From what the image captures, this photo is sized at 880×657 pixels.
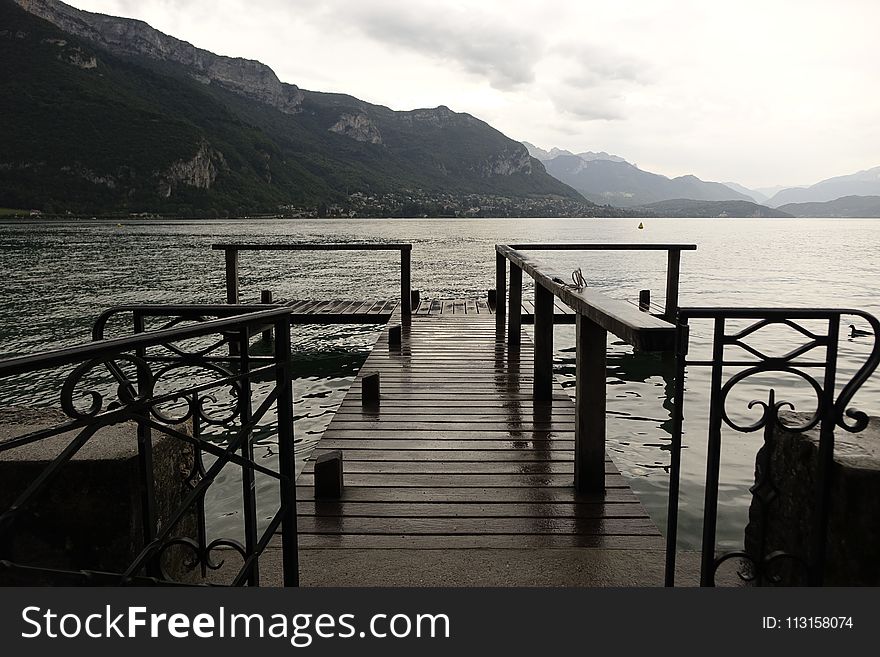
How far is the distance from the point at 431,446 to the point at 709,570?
2.47m

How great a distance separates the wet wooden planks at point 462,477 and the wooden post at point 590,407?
Result: 0.40 ft

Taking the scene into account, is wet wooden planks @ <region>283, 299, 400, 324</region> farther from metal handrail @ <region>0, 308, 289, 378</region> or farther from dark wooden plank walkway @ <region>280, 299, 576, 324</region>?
metal handrail @ <region>0, 308, 289, 378</region>

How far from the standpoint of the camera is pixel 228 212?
372ft

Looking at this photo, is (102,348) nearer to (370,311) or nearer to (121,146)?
(370,311)

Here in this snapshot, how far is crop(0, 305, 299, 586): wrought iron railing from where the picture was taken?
4.81 ft

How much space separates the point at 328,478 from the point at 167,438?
4.07ft

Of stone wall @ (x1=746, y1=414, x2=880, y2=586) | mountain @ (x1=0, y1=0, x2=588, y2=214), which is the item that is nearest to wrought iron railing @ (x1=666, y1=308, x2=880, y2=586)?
stone wall @ (x1=746, y1=414, x2=880, y2=586)

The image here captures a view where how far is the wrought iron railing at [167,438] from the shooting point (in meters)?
1.46

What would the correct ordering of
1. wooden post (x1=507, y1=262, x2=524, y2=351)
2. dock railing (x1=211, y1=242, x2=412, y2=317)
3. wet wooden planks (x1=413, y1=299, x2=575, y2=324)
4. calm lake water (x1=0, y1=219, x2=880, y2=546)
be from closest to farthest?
1. calm lake water (x1=0, y1=219, x2=880, y2=546)
2. wooden post (x1=507, y1=262, x2=524, y2=351)
3. dock railing (x1=211, y1=242, x2=412, y2=317)
4. wet wooden planks (x1=413, y1=299, x2=575, y2=324)

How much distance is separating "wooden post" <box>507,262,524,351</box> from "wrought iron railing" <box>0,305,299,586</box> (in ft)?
17.0

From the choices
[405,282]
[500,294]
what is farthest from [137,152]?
[500,294]

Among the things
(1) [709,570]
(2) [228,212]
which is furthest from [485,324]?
(2) [228,212]

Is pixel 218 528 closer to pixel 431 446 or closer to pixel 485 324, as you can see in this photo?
pixel 431 446

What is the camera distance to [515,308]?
7.88 meters
